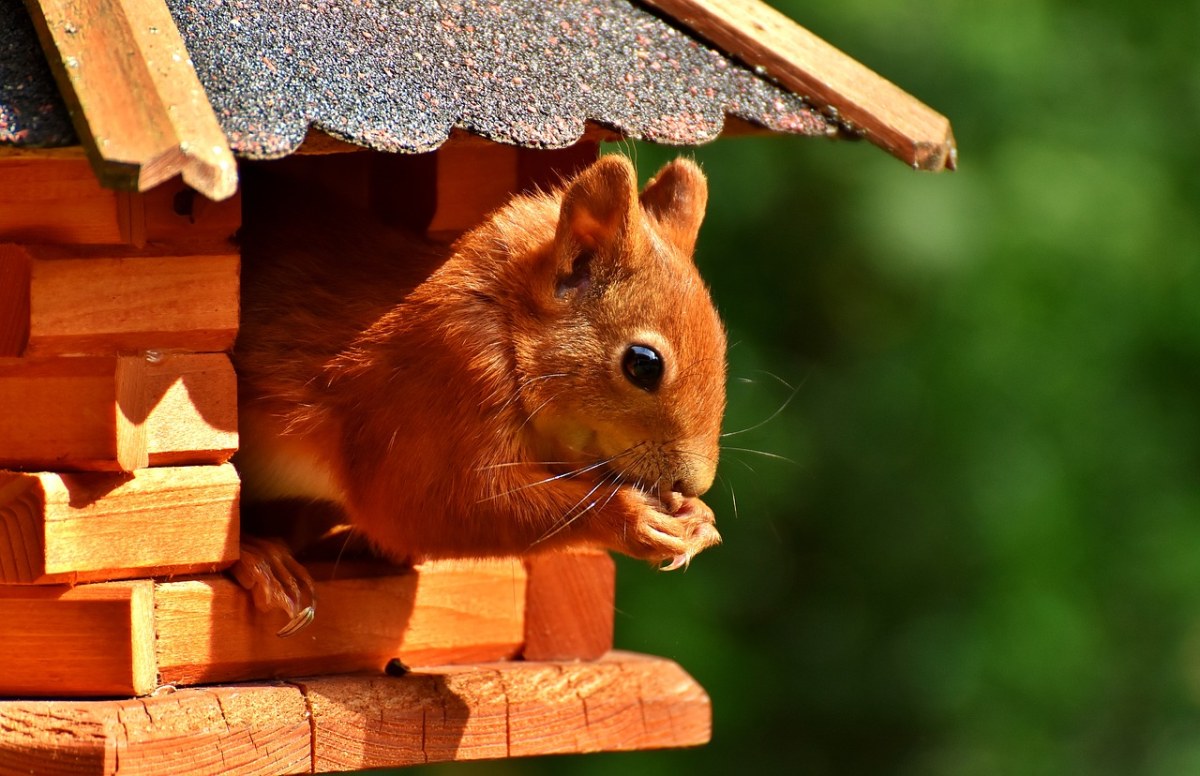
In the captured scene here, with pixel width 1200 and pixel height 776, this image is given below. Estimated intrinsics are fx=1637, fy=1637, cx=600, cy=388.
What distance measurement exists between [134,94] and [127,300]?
46 centimetres

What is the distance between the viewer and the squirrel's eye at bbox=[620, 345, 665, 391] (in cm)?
243

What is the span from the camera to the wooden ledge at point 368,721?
2.20 metres

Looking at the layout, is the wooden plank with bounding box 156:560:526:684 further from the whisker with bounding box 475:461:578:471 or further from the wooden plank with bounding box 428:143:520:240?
the wooden plank with bounding box 428:143:520:240

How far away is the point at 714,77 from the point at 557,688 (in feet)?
3.40

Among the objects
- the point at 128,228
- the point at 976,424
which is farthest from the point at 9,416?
the point at 976,424

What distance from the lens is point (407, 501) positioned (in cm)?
245

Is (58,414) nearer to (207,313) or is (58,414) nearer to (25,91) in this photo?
(207,313)

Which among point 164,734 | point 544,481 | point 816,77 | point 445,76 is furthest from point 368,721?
point 816,77

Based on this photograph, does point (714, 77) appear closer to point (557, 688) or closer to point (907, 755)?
point (557, 688)

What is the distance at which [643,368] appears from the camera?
2432 mm

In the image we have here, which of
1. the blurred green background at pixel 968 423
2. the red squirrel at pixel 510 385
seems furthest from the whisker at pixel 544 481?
the blurred green background at pixel 968 423

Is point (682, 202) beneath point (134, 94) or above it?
beneath

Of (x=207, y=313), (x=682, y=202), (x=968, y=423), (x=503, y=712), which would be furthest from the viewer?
(x=968, y=423)

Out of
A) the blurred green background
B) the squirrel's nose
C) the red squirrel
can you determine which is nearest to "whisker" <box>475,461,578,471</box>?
the red squirrel
